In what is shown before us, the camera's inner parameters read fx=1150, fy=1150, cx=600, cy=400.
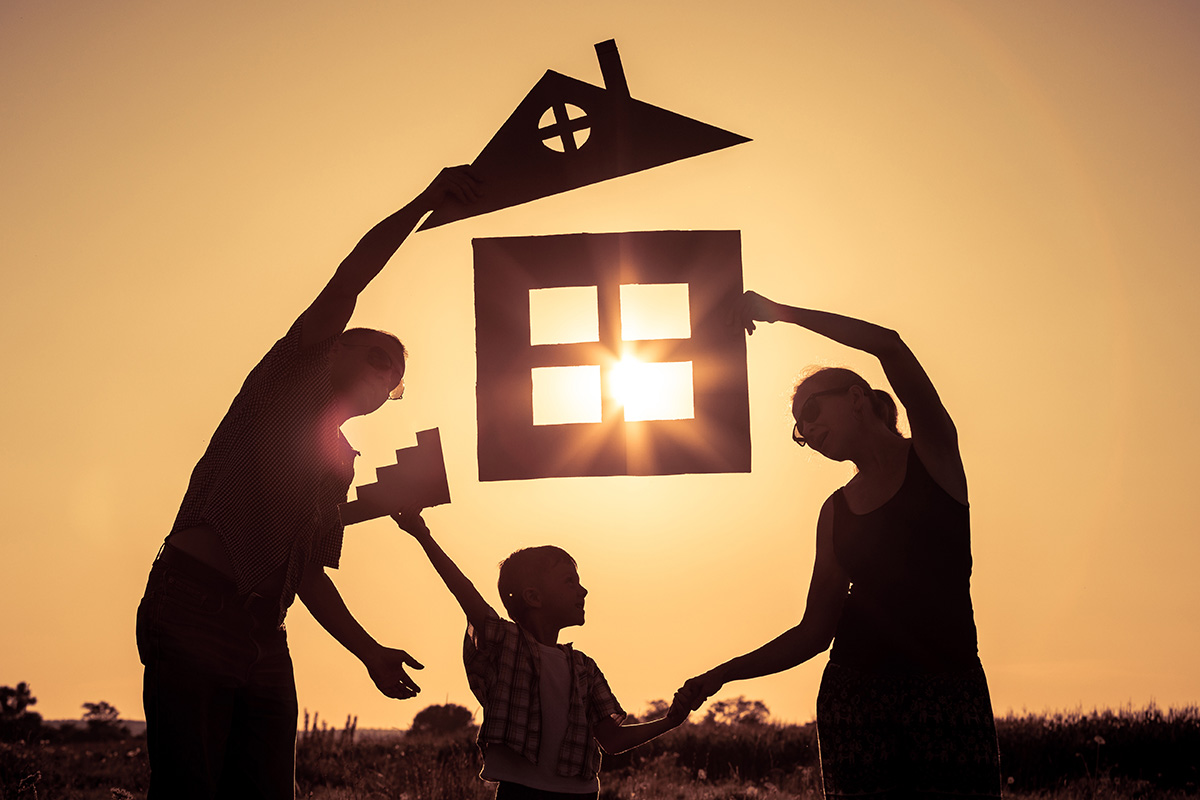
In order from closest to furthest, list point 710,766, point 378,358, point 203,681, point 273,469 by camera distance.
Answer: point 203,681, point 273,469, point 378,358, point 710,766

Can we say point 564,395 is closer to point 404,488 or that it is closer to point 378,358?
point 404,488

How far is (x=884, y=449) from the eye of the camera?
10.4ft

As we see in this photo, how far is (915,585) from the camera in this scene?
296 cm

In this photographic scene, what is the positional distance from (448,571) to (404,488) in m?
0.30

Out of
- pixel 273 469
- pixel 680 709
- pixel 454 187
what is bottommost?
pixel 680 709

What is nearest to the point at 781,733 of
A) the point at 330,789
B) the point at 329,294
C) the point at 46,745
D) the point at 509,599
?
the point at 330,789


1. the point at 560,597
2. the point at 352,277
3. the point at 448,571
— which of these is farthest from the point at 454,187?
the point at 560,597

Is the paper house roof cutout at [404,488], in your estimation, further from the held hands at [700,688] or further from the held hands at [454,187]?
the held hands at [700,688]

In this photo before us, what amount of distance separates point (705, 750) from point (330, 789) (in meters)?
2.84

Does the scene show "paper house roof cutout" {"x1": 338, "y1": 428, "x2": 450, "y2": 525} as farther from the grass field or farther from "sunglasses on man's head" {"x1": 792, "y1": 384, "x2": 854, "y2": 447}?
the grass field

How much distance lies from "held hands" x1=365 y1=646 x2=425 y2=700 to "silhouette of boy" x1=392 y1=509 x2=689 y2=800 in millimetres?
246

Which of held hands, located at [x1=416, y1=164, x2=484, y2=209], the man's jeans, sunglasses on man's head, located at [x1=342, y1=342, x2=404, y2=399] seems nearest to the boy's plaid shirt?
the man's jeans

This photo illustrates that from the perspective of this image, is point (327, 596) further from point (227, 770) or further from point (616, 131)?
point (616, 131)

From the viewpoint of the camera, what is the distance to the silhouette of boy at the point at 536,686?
3.48 meters
